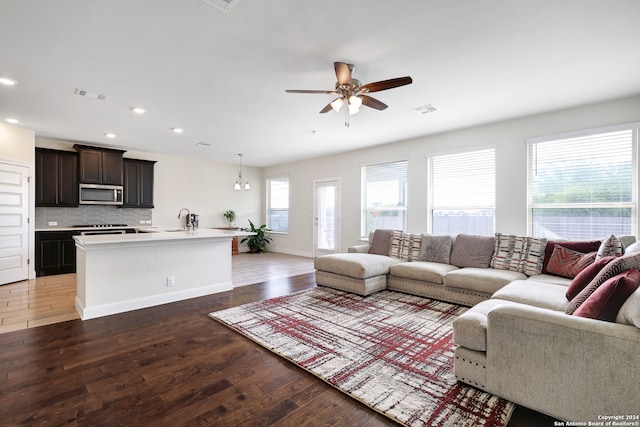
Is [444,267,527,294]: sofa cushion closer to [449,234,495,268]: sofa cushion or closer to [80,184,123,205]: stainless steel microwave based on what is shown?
[449,234,495,268]: sofa cushion

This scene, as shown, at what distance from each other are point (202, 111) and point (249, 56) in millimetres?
1814

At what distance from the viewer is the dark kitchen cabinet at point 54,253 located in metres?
5.44

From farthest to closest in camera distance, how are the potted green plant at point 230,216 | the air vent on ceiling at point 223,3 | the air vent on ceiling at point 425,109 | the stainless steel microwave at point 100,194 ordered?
the potted green plant at point 230,216 < the stainless steel microwave at point 100,194 < the air vent on ceiling at point 425,109 < the air vent on ceiling at point 223,3

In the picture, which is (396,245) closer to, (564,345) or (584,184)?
(584,184)

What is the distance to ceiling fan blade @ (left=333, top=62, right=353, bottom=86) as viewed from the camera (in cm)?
263

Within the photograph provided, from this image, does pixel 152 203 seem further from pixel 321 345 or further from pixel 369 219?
pixel 321 345

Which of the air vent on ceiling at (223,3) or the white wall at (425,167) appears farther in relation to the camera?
the white wall at (425,167)

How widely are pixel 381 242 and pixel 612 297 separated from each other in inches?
143

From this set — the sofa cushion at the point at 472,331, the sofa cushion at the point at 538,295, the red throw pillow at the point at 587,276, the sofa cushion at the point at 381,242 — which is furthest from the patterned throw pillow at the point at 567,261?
the sofa cushion at the point at 381,242

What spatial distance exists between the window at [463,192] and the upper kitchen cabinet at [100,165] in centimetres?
641

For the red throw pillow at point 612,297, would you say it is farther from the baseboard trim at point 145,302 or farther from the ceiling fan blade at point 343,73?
the baseboard trim at point 145,302

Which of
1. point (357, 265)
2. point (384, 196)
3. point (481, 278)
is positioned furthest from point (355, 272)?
point (384, 196)

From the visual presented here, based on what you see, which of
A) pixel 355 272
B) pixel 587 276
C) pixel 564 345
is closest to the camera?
pixel 564 345

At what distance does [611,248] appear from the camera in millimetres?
3117
